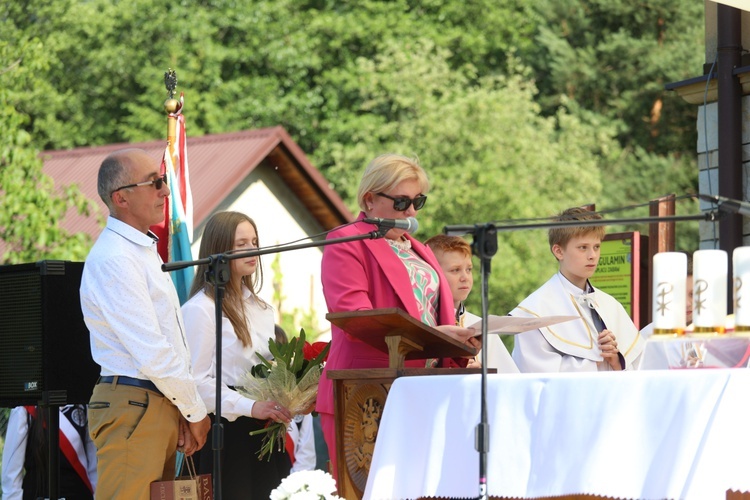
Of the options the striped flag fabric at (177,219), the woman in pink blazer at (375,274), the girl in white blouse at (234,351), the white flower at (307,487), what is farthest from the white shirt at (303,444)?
the white flower at (307,487)

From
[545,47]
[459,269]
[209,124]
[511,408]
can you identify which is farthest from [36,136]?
[511,408]

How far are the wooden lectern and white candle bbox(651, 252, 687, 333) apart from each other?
41.8 inches

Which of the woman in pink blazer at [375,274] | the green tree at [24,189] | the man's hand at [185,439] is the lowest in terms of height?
the man's hand at [185,439]

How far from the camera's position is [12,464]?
8.08 meters

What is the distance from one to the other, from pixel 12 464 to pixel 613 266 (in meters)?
4.77

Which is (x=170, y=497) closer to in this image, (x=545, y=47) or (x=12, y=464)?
(x=12, y=464)

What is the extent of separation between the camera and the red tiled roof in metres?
23.0

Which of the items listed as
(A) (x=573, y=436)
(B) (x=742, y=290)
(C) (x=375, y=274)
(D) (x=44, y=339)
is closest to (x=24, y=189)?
(D) (x=44, y=339)

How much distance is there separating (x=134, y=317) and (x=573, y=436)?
1902 millimetres

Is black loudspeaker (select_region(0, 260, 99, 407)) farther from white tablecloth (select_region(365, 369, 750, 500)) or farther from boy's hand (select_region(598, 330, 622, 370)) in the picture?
boy's hand (select_region(598, 330, 622, 370))

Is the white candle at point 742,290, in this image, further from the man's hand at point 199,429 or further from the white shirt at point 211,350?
the white shirt at point 211,350

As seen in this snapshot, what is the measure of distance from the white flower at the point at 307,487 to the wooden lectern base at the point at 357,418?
1.86 ft

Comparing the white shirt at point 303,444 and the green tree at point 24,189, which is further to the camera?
the green tree at point 24,189

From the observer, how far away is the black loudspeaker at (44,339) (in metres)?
5.75
